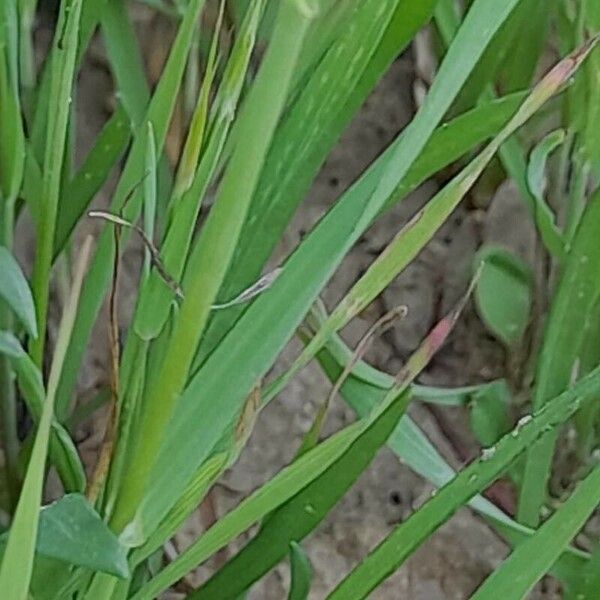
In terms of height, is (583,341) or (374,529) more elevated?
(583,341)

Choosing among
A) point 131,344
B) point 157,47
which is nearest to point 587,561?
point 131,344

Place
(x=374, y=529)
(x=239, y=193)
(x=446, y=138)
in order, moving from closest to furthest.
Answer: (x=239, y=193) < (x=446, y=138) < (x=374, y=529)

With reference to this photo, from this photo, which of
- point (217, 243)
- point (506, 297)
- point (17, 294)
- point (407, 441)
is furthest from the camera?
point (506, 297)

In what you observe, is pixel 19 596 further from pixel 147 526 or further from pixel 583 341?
pixel 583 341

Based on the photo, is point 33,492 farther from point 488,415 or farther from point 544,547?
point 488,415

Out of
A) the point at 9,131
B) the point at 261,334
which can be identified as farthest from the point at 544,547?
the point at 9,131

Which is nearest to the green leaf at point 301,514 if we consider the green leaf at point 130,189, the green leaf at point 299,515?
the green leaf at point 299,515

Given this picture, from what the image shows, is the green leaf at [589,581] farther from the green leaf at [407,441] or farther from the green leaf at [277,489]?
the green leaf at [277,489]
